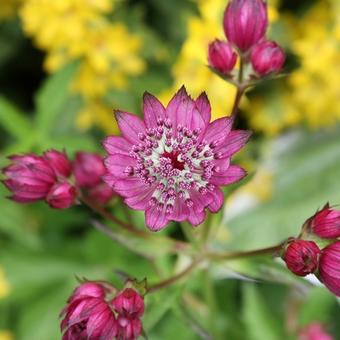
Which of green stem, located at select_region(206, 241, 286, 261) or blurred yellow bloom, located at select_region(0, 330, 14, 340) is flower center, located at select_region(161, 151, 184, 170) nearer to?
green stem, located at select_region(206, 241, 286, 261)

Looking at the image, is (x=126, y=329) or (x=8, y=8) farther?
(x=8, y=8)

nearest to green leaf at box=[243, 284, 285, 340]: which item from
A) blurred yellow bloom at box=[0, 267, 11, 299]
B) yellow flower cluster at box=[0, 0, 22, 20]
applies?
blurred yellow bloom at box=[0, 267, 11, 299]

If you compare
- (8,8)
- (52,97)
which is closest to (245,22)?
(52,97)

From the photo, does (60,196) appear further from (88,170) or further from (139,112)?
(139,112)

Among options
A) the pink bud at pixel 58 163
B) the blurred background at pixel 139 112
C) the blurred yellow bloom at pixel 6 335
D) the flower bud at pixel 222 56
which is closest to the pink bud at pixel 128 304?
the pink bud at pixel 58 163

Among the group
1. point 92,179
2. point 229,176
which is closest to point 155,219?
point 229,176

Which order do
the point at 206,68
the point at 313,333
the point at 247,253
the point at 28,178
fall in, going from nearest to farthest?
the point at 28,178 < the point at 247,253 < the point at 313,333 < the point at 206,68

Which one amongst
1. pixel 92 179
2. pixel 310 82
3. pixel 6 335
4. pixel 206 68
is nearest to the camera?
pixel 92 179

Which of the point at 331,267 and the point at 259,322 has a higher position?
the point at 331,267

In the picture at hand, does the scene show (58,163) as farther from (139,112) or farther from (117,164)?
(139,112)

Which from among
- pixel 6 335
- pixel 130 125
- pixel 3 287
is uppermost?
pixel 130 125
